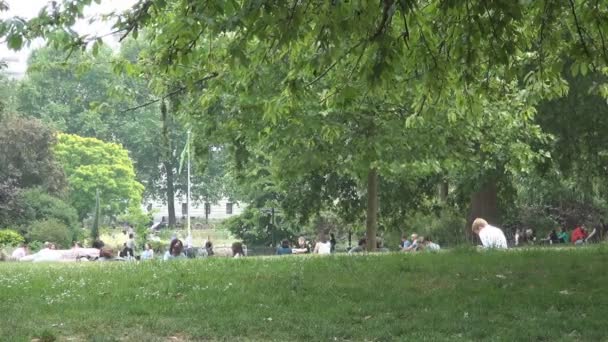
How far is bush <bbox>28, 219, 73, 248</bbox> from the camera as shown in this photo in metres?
39.0

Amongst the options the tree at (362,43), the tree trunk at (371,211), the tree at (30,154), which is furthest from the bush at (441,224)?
the tree at (30,154)

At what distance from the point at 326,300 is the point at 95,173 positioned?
53.0 metres

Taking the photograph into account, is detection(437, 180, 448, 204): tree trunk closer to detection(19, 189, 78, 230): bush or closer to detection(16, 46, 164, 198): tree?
detection(19, 189, 78, 230): bush

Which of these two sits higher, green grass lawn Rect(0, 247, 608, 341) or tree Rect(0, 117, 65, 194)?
tree Rect(0, 117, 65, 194)

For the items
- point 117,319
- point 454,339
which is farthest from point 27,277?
point 454,339

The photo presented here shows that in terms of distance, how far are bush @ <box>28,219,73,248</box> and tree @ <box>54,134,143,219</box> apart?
17684mm

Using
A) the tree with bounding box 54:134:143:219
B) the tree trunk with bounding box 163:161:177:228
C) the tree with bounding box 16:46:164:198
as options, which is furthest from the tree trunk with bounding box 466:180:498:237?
the tree trunk with bounding box 163:161:177:228

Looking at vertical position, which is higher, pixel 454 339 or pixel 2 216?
pixel 2 216

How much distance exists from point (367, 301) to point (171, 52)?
13.1 feet

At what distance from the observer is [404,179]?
22.3 m

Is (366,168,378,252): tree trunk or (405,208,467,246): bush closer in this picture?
(366,168,378,252): tree trunk

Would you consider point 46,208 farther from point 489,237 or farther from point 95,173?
point 489,237

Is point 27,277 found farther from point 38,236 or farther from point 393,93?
point 38,236

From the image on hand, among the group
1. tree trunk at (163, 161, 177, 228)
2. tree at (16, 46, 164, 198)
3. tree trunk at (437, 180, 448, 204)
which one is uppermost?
tree at (16, 46, 164, 198)
